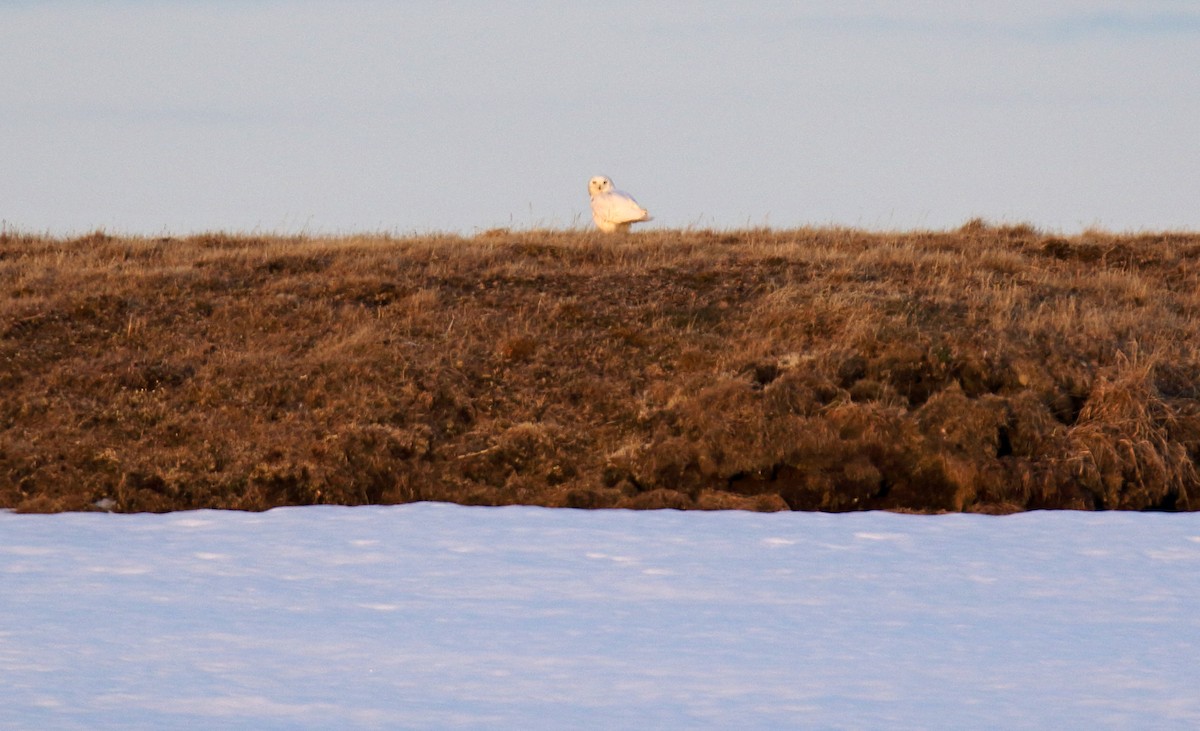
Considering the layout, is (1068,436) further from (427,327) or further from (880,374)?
(427,327)

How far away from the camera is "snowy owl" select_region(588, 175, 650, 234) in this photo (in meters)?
22.4

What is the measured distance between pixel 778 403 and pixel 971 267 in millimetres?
6048

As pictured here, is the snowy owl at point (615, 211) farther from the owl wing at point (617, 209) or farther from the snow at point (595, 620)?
the snow at point (595, 620)

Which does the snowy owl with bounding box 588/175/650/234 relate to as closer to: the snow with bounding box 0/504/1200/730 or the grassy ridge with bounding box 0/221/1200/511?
the grassy ridge with bounding box 0/221/1200/511

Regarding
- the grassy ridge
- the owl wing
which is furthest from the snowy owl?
the grassy ridge

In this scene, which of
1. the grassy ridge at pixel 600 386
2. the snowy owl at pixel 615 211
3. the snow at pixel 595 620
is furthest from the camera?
the snowy owl at pixel 615 211

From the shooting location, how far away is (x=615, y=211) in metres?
22.5

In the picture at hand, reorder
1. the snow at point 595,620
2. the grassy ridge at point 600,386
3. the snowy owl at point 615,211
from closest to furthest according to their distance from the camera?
1. the snow at point 595,620
2. the grassy ridge at point 600,386
3. the snowy owl at point 615,211

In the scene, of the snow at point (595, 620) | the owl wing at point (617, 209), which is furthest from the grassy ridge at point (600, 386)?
the owl wing at point (617, 209)

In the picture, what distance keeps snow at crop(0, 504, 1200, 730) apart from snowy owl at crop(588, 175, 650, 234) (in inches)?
384

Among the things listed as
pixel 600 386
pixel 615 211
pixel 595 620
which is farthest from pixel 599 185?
pixel 595 620

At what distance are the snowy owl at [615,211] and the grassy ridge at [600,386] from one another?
3107mm

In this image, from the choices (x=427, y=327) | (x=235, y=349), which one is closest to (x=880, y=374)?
(x=427, y=327)

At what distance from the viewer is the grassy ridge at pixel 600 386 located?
45.7 ft
